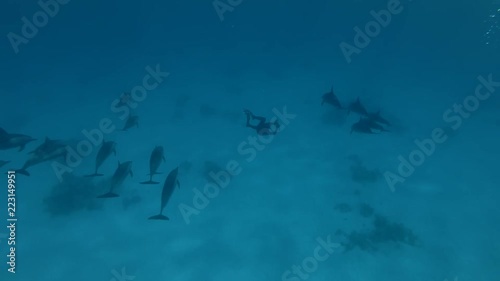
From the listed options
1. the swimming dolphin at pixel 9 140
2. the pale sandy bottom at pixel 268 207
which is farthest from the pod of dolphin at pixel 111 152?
the pale sandy bottom at pixel 268 207

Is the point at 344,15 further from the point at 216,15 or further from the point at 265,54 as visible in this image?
the point at 216,15

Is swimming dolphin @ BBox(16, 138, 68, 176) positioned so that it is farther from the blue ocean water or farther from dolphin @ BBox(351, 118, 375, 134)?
dolphin @ BBox(351, 118, 375, 134)

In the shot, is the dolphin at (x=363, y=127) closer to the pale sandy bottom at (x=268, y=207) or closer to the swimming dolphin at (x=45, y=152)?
the pale sandy bottom at (x=268, y=207)

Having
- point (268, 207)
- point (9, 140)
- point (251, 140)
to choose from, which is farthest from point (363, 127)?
point (9, 140)

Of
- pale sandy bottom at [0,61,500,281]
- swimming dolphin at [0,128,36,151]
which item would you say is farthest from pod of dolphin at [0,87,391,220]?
pale sandy bottom at [0,61,500,281]

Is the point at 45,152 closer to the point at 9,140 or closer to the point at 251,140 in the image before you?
the point at 9,140

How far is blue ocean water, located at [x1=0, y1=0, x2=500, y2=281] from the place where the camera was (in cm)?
1094

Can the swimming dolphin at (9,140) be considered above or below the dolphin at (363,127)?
above

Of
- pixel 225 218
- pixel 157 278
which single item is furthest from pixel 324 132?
pixel 157 278

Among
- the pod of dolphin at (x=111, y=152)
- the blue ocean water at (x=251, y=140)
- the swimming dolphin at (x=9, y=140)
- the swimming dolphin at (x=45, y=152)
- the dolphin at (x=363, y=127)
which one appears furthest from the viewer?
the dolphin at (x=363, y=127)

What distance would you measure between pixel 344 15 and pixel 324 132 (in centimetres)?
1177

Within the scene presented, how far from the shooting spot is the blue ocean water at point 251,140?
10938 millimetres

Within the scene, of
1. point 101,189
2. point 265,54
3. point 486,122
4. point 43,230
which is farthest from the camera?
point 265,54

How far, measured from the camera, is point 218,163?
13.4m
